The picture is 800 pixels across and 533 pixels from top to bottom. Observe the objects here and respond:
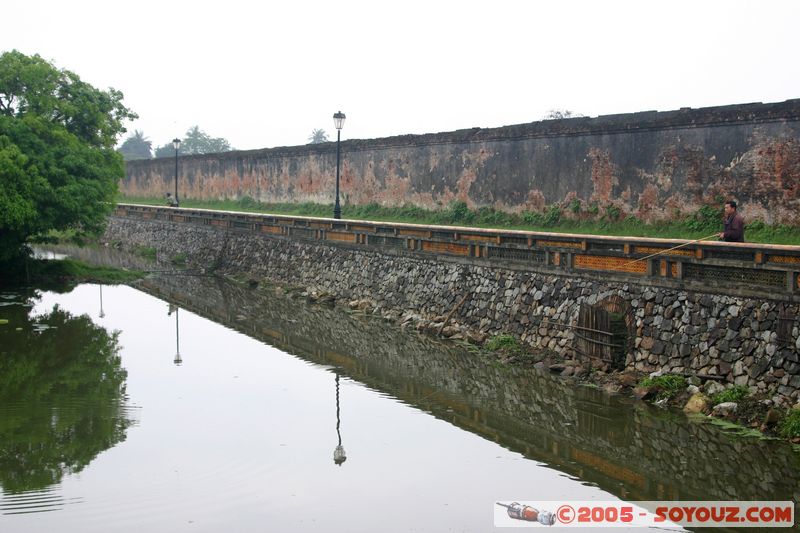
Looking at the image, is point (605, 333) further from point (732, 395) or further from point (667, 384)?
point (732, 395)

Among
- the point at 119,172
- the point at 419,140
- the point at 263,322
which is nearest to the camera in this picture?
the point at 263,322

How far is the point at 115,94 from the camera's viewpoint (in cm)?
2659

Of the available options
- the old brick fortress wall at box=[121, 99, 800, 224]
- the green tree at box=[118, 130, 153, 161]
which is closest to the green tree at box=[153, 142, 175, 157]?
the green tree at box=[118, 130, 153, 161]

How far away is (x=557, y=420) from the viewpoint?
10.9 meters

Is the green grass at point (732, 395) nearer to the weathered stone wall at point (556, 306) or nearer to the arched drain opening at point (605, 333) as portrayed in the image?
the weathered stone wall at point (556, 306)

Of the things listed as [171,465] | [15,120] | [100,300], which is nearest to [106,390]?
[171,465]

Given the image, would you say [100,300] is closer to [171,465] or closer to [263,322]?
[263,322]

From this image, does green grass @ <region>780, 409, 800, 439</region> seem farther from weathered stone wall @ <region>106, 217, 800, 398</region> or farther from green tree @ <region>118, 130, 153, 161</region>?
green tree @ <region>118, 130, 153, 161</region>

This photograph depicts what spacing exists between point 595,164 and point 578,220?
144 cm

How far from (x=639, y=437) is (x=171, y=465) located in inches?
219

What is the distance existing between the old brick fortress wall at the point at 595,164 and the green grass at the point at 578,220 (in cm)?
22

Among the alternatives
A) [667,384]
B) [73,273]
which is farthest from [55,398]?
[73,273]

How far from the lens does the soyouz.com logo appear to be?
7.68m

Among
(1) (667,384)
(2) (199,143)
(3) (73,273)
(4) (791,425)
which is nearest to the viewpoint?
(4) (791,425)
